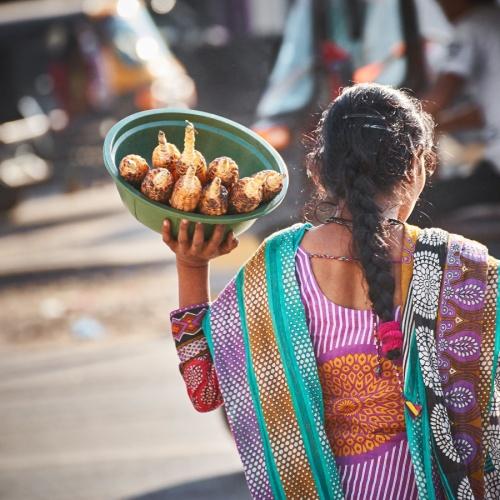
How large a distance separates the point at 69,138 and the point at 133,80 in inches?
51.8

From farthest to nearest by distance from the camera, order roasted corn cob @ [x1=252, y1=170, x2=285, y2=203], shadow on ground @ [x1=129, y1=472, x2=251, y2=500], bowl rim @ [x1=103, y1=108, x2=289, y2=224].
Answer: shadow on ground @ [x1=129, y1=472, x2=251, y2=500] < roasted corn cob @ [x1=252, y1=170, x2=285, y2=203] < bowl rim @ [x1=103, y1=108, x2=289, y2=224]

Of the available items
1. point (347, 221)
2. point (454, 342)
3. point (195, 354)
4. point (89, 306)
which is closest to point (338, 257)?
point (347, 221)

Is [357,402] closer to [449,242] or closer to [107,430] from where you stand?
[449,242]

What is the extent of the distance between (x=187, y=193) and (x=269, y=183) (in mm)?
198

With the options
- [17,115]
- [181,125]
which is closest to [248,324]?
[181,125]

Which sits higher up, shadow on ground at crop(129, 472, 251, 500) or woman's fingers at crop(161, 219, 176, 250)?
woman's fingers at crop(161, 219, 176, 250)

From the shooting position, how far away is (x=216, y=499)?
431cm

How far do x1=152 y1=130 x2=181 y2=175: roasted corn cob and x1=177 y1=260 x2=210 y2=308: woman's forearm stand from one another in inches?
8.7

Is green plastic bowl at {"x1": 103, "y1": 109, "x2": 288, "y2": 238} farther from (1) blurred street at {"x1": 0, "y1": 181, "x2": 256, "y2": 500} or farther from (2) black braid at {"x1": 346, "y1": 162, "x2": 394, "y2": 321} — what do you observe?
(1) blurred street at {"x1": 0, "y1": 181, "x2": 256, "y2": 500}

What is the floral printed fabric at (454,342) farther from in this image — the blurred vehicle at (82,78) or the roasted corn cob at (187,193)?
the blurred vehicle at (82,78)

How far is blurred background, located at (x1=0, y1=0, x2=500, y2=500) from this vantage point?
4812 mm

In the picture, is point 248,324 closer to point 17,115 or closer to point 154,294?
point 154,294

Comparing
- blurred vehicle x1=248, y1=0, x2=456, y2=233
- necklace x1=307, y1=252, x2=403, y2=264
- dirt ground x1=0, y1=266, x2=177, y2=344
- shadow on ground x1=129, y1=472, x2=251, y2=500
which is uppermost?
necklace x1=307, y1=252, x2=403, y2=264

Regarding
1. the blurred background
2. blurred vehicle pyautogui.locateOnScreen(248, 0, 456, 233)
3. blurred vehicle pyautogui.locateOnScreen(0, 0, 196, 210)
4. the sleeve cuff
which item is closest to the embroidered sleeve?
the sleeve cuff
